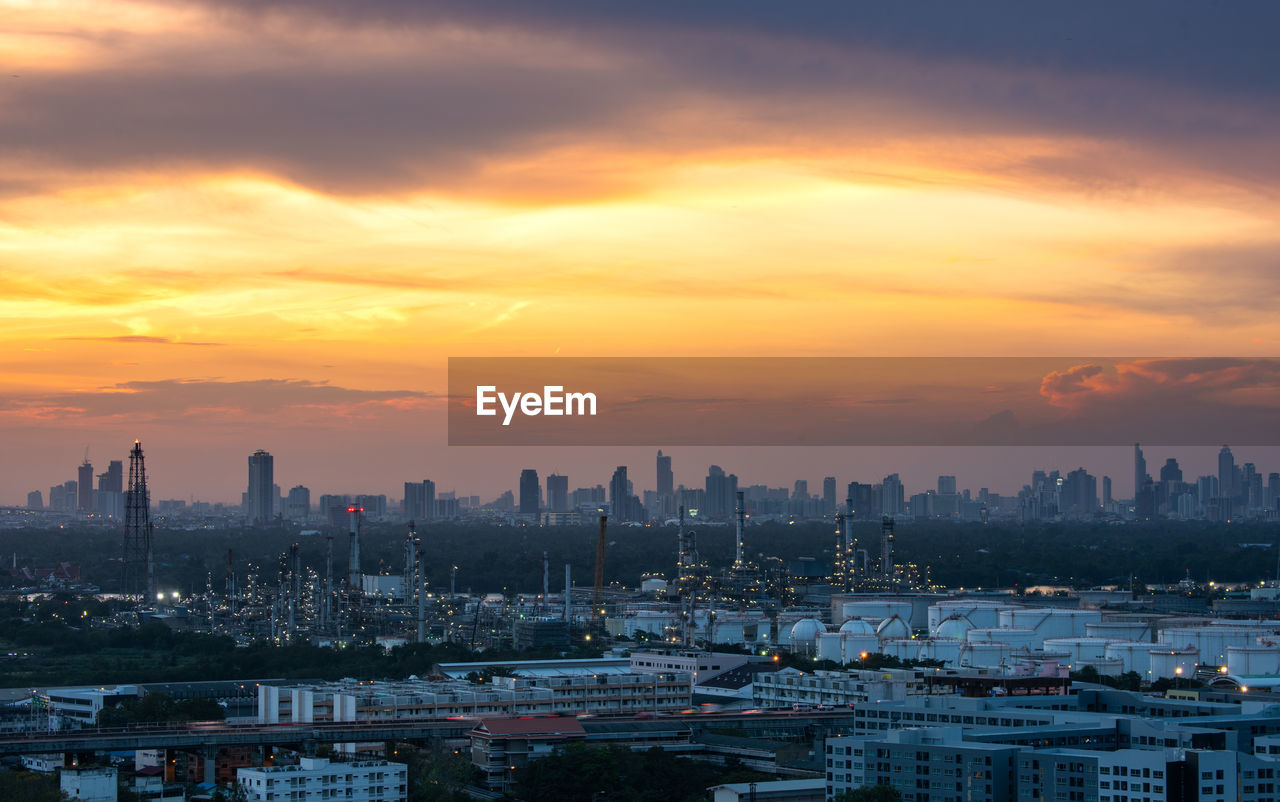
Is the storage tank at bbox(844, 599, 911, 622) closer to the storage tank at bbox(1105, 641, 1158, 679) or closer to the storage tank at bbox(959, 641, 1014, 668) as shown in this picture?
the storage tank at bbox(959, 641, 1014, 668)

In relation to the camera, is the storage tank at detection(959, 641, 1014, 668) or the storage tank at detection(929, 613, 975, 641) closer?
the storage tank at detection(959, 641, 1014, 668)

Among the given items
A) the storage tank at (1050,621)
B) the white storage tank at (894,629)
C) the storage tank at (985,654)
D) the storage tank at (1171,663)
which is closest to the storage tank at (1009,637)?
the storage tank at (1050,621)

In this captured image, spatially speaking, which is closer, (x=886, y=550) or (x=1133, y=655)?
(x=1133, y=655)

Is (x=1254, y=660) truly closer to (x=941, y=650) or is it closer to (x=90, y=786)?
(x=941, y=650)

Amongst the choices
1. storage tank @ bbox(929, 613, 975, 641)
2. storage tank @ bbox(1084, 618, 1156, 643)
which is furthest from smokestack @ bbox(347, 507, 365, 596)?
storage tank @ bbox(1084, 618, 1156, 643)

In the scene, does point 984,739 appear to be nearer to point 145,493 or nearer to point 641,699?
point 641,699

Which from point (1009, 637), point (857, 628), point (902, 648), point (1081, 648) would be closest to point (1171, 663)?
point (1081, 648)

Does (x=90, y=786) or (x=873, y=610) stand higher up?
(x=873, y=610)
